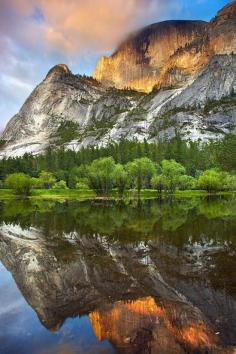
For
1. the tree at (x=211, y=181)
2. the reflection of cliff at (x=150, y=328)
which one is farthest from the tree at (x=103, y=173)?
the reflection of cliff at (x=150, y=328)

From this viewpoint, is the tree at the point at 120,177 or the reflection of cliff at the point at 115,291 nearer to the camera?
the reflection of cliff at the point at 115,291

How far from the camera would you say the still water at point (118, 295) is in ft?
30.3

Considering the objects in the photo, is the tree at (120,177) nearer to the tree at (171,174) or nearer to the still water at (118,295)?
the tree at (171,174)

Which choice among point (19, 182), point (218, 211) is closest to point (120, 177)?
point (19, 182)

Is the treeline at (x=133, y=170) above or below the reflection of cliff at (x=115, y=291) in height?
above

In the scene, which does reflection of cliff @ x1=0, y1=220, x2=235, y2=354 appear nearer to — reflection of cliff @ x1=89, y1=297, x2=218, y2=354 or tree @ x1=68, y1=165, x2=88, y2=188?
reflection of cliff @ x1=89, y1=297, x2=218, y2=354

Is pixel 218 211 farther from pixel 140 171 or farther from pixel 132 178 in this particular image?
pixel 132 178

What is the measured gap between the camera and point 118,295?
12.8 m

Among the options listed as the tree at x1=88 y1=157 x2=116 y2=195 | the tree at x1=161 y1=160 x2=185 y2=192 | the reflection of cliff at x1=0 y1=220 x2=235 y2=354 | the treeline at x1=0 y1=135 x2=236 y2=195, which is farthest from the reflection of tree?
the tree at x1=161 y1=160 x2=185 y2=192

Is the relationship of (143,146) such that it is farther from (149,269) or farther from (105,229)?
(149,269)

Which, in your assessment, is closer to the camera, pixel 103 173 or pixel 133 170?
pixel 103 173

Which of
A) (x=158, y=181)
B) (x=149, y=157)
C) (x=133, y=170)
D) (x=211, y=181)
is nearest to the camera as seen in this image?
(x=133, y=170)

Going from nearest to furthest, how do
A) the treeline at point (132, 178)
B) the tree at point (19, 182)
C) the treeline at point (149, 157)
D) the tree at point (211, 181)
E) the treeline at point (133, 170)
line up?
the treeline at point (132, 178) < the treeline at point (133, 170) < the tree at point (19, 182) < the tree at point (211, 181) < the treeline at point (149, 157)

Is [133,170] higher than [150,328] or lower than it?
higher
